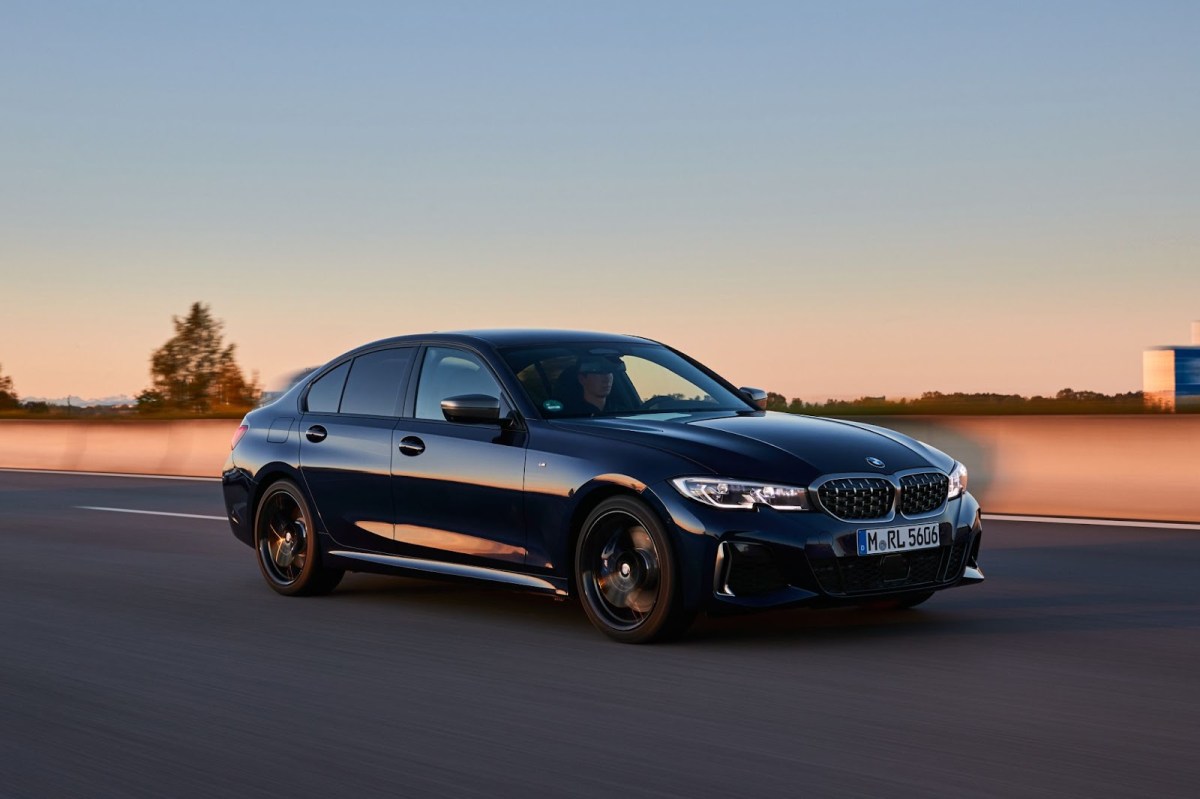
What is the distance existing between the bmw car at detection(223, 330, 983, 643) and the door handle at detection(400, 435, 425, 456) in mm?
12

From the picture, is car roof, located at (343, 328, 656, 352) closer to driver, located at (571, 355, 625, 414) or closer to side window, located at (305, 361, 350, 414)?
driver, located at (571, 355, 625, 414)

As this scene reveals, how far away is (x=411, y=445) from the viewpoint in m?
8.82

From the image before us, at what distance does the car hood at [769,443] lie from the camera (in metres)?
7.30

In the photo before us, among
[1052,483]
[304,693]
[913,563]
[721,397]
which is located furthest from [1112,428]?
[304,693]

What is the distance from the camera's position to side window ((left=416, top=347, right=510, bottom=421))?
8.68 meters

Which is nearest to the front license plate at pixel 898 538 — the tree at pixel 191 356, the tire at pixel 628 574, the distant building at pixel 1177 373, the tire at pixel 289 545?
the tire at pixel 628 574

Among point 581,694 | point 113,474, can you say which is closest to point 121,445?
point 113,474

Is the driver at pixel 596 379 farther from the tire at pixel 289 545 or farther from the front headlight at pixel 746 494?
the tire at pixel 289 545

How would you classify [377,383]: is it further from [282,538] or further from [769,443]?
[769,443]

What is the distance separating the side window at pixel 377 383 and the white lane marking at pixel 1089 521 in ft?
19.8

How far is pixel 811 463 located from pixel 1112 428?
707 cm

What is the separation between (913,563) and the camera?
7.49m

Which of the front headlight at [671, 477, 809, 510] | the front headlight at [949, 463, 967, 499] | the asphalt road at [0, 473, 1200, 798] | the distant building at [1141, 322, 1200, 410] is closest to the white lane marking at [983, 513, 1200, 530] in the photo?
the asphalt road at [0, 473, 1200, 798]

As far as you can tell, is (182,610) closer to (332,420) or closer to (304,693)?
(332,420)
